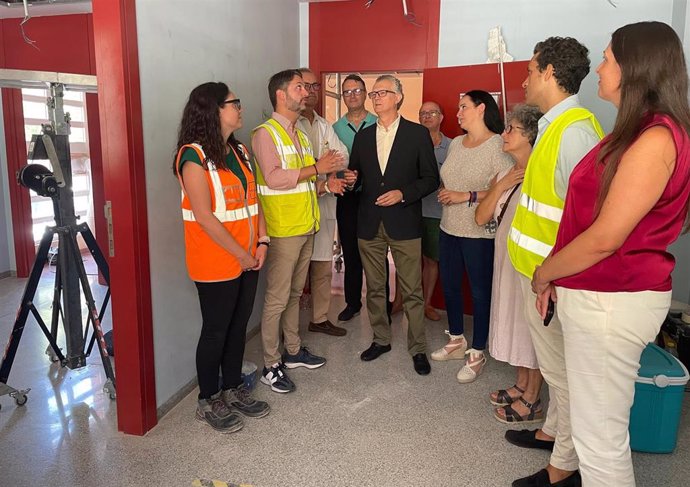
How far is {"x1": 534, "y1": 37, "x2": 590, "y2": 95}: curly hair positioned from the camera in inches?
74.5

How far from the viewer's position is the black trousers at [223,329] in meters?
2.37

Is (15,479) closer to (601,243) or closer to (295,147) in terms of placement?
(295,147)

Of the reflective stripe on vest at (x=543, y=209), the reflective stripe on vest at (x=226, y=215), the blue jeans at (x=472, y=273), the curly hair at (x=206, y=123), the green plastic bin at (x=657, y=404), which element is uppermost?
the curly hair at (x=206, y=123)

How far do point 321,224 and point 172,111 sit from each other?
1376mm

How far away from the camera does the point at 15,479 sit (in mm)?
2066

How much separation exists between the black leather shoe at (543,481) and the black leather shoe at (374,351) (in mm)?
1331

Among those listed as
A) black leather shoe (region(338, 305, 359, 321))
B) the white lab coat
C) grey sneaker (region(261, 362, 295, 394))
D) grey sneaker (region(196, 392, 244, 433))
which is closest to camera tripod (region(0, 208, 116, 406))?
grey sneaker (region(196, 392, 244, 433))

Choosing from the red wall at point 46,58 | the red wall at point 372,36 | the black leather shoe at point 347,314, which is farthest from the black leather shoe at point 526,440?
the red wall at point 46,58

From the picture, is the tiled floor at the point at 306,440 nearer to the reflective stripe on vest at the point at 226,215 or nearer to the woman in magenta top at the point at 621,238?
the woman in magenta top at the point at 621,238

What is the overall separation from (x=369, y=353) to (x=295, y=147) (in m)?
1.36

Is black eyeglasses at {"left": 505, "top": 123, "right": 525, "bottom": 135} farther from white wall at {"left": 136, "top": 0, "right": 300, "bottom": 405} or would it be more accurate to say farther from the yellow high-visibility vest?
white wall at {"left": 136, "top": 0, "right": 300, "bottom": 405}

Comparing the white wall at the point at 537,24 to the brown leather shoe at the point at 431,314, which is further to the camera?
the brown leather shoe at the point at 431,314

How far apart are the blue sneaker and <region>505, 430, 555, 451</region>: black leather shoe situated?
1206mm

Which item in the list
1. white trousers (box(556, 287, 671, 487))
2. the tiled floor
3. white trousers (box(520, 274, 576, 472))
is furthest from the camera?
the tiled floor
